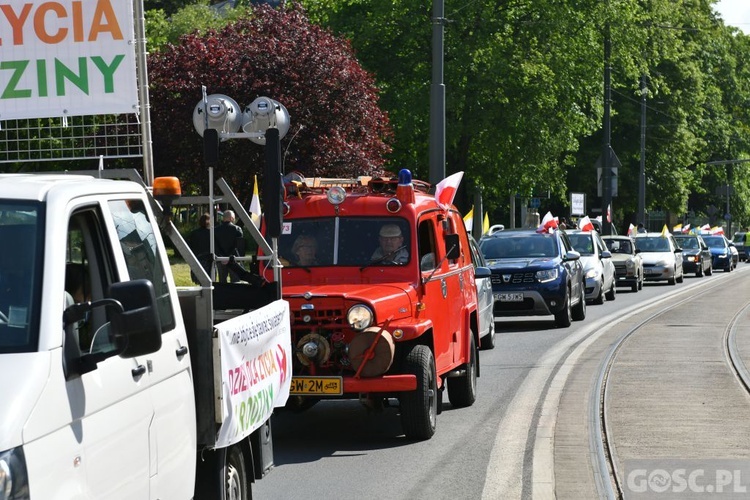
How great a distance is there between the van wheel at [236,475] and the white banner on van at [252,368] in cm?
14

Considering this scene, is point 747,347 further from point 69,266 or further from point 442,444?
point 69,266

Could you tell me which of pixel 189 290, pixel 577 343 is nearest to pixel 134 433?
pixel 189 290

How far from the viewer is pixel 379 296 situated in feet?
34.1

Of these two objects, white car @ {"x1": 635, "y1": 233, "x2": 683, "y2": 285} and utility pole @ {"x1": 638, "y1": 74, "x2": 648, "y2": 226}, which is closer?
white car @ {"x1": 635, "y1": 233, "x2": 683, "y2": 285}

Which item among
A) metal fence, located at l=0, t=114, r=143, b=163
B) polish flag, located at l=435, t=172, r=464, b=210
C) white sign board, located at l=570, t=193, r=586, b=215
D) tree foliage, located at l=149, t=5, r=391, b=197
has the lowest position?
white sign board, located at l=570, t=193, r=586, b=215

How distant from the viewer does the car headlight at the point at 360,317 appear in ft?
33.1

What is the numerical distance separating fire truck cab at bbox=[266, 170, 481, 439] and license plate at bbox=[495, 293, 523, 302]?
9.28m

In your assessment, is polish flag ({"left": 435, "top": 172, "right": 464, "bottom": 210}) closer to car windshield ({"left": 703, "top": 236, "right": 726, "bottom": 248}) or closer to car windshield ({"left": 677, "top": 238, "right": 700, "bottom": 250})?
car windshield ({"left": 677, "top": 238, "right": 700, "bottom": 250})

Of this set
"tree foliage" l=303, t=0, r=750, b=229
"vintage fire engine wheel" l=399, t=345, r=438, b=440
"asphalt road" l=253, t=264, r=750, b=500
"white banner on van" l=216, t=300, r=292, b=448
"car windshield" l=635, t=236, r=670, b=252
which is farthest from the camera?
"car windshield" l=635, t=236, r=670, b=252

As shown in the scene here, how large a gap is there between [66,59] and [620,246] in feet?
103

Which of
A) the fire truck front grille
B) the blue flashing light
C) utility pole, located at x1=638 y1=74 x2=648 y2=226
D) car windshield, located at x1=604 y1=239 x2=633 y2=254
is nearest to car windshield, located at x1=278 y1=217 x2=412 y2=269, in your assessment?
the blue flashing light

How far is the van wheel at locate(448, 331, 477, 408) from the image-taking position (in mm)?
Result: 12408

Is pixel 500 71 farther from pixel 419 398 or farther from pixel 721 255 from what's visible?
pixel 419 398

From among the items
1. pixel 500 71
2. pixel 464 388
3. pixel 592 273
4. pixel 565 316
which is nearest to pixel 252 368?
pixel 464 388
